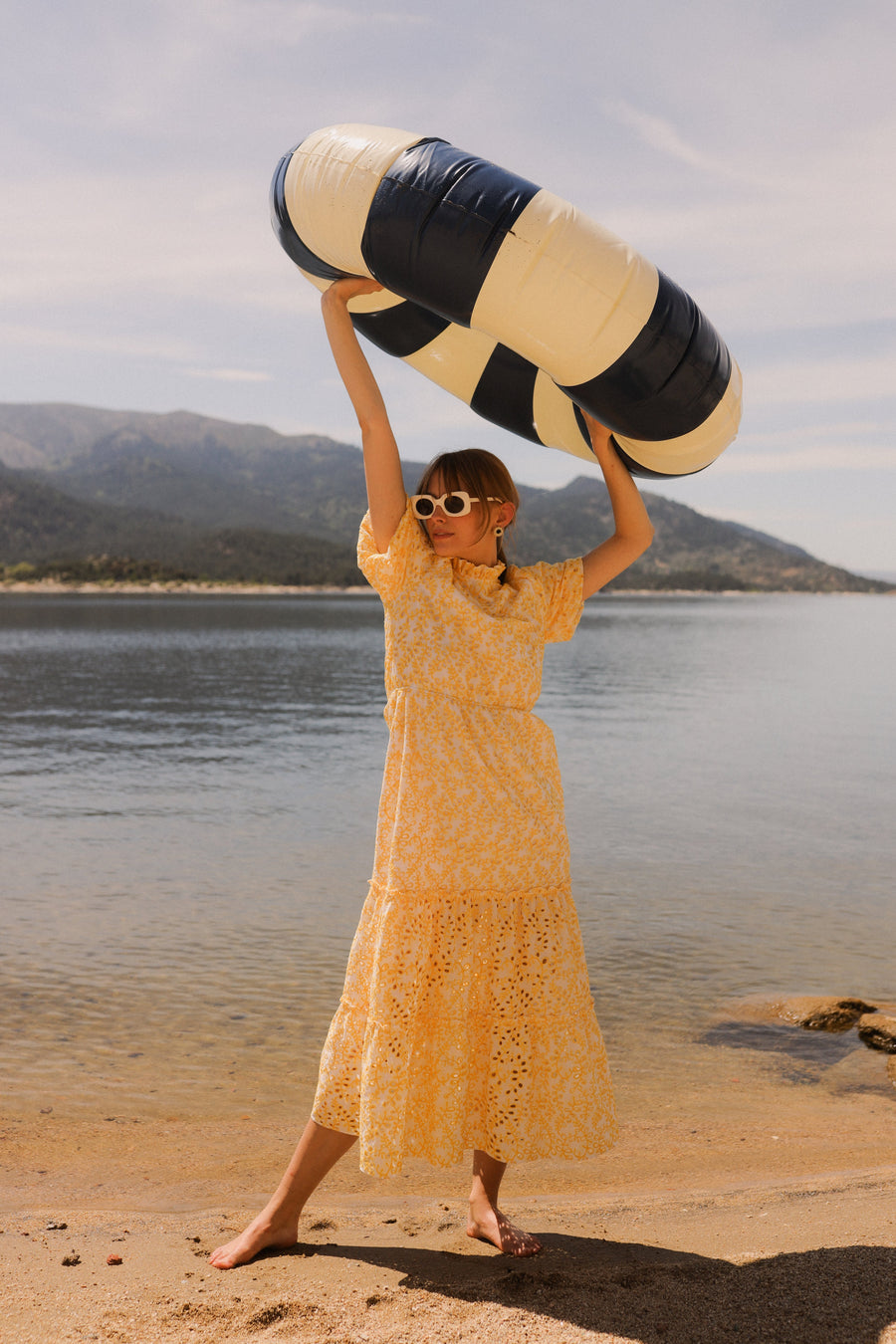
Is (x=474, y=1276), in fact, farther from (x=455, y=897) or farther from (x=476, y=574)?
(x=476, y=574)

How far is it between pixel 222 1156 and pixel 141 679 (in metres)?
27.1

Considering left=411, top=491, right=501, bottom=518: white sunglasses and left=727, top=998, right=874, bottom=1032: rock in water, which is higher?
left=411, top=491, right=501, bottom=518: white sunglasses

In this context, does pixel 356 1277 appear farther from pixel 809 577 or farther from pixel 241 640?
pixel 809 577

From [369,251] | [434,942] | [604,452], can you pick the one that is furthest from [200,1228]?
[369,251]

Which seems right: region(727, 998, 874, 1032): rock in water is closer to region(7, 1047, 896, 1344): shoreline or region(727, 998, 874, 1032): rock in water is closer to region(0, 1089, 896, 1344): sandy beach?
region(7, 1047, 896, 1344): shoreline

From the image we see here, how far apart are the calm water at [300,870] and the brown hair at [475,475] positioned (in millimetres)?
3055

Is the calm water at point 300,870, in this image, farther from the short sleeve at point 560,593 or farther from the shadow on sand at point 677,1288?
the short sleeve at point 560,593

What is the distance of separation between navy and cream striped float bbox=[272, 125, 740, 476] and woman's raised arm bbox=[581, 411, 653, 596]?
0.06 meters

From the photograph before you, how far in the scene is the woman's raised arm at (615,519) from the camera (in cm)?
285

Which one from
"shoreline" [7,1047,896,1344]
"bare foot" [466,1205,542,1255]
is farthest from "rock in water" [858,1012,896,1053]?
"bare foot" [466,1205,542,1255]

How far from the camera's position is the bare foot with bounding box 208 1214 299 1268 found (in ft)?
8.44

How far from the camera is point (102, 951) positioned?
647cm

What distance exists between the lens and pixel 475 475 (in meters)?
2.57

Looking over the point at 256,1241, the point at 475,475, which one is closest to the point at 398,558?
the point at 475,475
